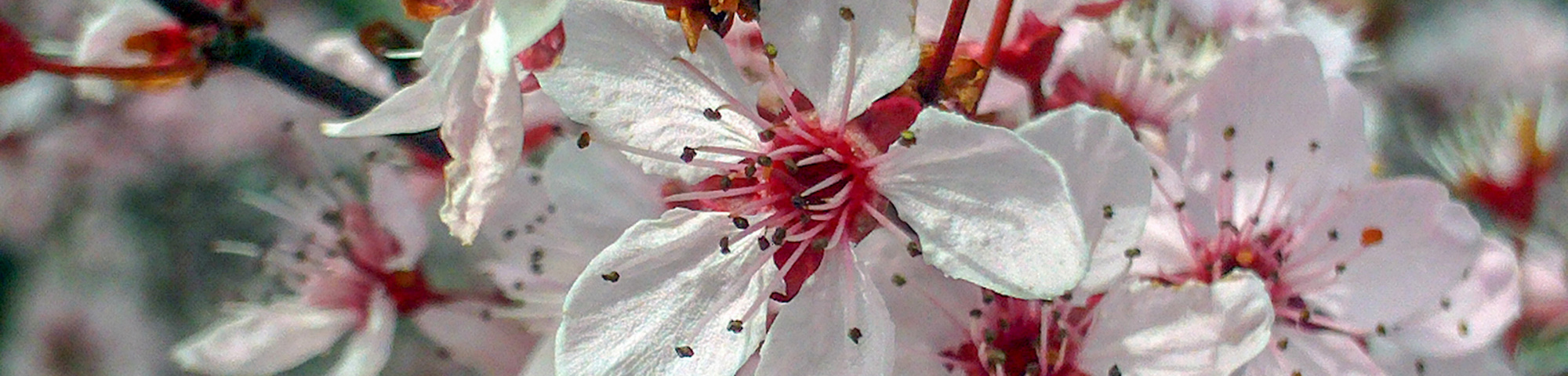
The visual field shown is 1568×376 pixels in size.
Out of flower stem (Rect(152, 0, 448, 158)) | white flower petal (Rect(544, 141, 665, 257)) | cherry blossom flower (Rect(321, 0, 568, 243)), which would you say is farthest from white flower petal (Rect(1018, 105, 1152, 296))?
flower stem (Rect(152, 0, 448, 158))

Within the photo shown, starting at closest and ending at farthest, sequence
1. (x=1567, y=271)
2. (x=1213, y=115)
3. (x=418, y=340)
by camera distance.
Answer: (x=1213, y=115) < (x=1567, y=271) < (x=418, y=340)

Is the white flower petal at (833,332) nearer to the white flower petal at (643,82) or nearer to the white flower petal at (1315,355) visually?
the white flower petal at (643,82)

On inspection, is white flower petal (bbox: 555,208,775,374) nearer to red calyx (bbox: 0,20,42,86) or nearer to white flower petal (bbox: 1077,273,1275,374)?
white flower petal (bbox: 1077,273,1275,374)

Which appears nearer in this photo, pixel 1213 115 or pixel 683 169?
pixel 683 169

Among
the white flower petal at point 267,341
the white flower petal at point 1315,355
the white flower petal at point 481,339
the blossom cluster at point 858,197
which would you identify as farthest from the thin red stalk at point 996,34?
the white flower petal at point 267,341

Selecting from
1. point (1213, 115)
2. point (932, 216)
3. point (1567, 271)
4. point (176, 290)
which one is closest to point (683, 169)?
Answer: point (932, 216)

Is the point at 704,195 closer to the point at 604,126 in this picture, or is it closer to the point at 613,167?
the point at 604,126

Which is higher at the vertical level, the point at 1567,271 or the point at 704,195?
the point at 704,195

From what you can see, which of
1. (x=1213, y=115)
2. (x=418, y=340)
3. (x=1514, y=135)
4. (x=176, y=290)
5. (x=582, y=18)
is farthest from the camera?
(x=176, y=290)

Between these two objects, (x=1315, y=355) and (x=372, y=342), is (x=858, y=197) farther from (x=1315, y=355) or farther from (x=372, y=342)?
(x=372, y=342)
